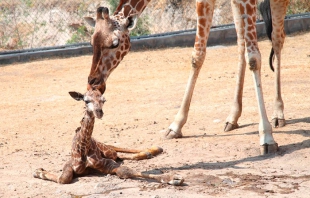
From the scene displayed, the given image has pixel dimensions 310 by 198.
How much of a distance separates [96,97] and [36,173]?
109 cm

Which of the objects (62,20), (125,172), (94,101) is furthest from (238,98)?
(62,20)

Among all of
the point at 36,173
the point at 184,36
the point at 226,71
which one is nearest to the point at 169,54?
the point at 184,36

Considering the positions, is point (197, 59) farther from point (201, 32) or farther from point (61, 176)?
point (61, 176)

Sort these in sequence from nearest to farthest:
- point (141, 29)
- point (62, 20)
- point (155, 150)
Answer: point (155, 150) → point (141, 29) → point (62, 20)

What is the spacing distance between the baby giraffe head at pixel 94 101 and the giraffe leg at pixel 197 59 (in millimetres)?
1980

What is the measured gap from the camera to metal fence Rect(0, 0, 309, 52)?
15.2 m

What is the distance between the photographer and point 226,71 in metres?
11.7

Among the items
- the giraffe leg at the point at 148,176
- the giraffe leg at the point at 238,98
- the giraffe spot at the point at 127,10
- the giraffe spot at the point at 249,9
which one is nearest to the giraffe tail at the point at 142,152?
the giraffe leg at the point at 148,176

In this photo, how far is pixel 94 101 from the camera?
6.02 m

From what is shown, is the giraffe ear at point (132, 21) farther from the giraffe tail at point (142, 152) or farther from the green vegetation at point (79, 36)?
the green vegetation at point (79, 36)

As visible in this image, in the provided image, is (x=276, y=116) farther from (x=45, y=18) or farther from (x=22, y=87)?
(x=45, y=18)

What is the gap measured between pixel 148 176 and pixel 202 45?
246 centimetres

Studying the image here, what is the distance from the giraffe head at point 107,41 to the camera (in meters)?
6.56

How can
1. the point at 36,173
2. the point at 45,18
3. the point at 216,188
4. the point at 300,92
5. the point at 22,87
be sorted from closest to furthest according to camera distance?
the point at 216,188
the point at 36,173
the point at 300,92
the point at 22,87
the point at 45,18
